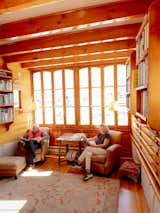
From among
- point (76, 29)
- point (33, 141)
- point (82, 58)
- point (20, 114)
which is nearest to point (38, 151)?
point (33, 141)

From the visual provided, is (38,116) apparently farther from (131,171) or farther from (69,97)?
(131,171)

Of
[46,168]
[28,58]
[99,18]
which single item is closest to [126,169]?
[46,168]

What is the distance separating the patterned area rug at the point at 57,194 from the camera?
2.36 m

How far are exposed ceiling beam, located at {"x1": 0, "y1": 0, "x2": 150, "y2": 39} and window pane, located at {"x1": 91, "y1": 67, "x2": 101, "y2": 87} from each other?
92.8 inches

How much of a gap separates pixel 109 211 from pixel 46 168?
77.1 inches

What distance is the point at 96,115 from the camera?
4539 mm

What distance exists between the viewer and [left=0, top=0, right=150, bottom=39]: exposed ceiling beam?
191 cm

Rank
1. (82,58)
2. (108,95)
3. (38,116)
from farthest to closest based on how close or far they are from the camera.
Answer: (38,116)
(108,95)
(82,58)

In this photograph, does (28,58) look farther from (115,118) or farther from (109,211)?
(109,211)

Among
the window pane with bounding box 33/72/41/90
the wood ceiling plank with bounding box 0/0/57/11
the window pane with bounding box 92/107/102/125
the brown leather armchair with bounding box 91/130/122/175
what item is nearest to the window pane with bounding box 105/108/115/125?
the window pane with bounding box 92/107/102/125

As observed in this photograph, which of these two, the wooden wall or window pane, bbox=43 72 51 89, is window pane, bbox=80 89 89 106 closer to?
window pane, bbox=43 72 51 89

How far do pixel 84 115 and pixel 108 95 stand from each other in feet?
2.88

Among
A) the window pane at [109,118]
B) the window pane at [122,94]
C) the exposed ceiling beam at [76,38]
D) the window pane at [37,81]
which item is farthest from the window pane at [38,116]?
the window pane at [122,94]

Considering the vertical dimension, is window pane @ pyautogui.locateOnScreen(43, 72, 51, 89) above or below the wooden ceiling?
below
